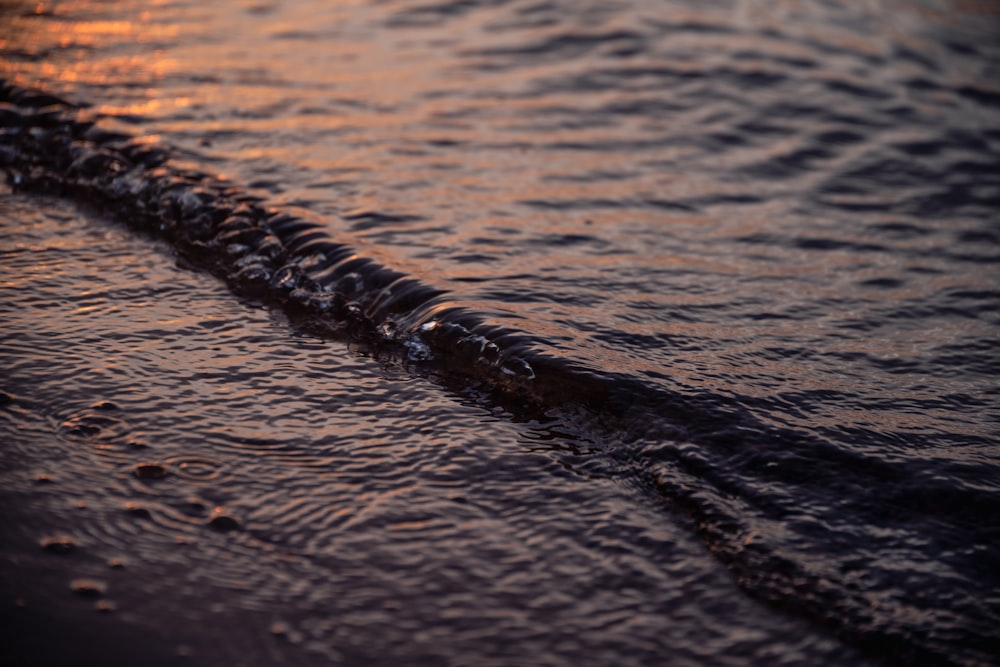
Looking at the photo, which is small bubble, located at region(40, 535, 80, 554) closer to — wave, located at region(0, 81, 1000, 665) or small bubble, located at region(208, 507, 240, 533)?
small bubble, located at region(208, 507, 240, 533)

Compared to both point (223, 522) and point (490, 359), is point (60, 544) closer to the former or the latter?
point (223, 522)

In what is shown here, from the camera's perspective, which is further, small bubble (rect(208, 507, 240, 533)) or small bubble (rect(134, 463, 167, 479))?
small bubble (rect(134, 463, 167, 479))

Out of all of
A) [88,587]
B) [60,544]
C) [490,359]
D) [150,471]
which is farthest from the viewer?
[490,359]

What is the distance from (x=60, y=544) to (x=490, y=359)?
1432 millimetres

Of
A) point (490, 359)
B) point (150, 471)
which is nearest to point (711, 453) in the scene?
point (490, 359)

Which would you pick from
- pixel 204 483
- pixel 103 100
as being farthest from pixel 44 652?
pixel 103 100

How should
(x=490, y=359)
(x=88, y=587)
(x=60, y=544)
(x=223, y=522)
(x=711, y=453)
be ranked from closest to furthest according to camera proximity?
(x=88, y=587) < (x=60, y=544) < (x=223, y=522) < (x=711, y=453) < (x=490, y=359)

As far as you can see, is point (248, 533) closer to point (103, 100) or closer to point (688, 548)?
point (688, 548)

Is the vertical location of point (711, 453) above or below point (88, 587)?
above

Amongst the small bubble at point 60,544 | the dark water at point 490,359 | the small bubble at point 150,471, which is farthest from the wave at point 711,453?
the small bubble at point 60,544

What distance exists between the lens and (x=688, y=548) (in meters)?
2.51

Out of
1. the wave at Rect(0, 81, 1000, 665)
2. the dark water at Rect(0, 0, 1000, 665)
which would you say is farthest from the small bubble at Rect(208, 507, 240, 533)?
the wave at Rect(0, 81, 1000, 665)

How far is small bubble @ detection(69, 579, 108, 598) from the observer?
87.3 inches

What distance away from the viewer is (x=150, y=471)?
262cm
